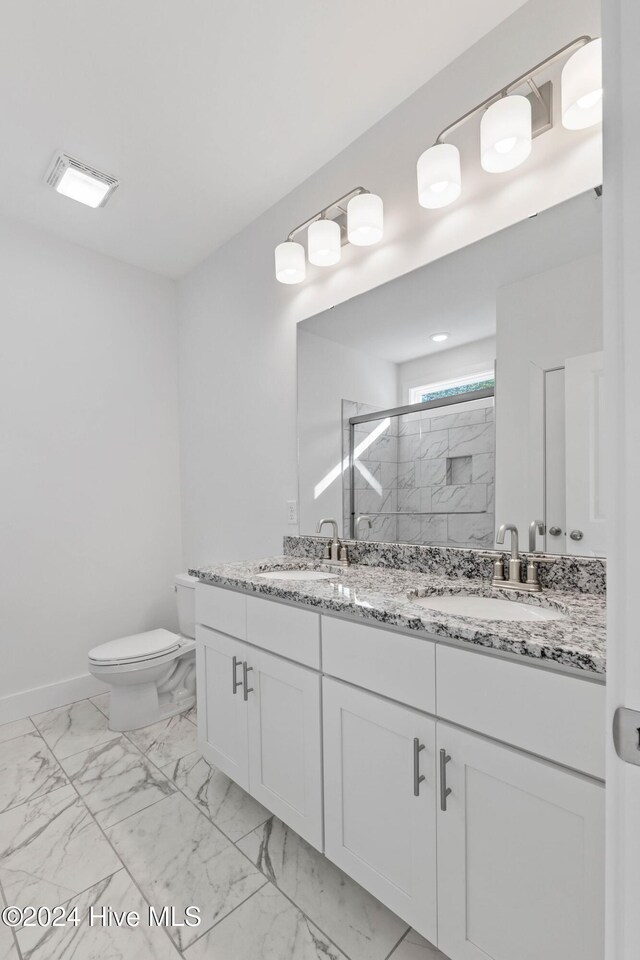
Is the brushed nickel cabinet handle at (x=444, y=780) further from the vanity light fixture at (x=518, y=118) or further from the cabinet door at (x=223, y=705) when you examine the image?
the vanity light fixture at (x=518, y=118)

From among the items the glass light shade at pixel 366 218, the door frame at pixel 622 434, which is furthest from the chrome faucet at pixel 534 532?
the glass light shade at pixel 366 218

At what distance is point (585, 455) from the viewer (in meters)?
1.26

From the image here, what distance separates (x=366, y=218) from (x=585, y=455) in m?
1.14

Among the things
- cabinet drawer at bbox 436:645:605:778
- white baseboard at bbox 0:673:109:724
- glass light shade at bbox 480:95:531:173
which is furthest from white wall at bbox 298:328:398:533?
white baseboard at bbox 0:673:109:724

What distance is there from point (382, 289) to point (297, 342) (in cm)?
51

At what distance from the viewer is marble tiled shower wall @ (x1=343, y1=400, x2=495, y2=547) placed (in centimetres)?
149

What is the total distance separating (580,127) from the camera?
1.21m

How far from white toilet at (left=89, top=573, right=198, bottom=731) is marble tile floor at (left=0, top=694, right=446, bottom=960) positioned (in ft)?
0.76

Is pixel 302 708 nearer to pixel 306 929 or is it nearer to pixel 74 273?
pixel 306 929

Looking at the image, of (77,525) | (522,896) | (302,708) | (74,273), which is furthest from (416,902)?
(74,273)

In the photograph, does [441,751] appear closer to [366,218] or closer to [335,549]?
[335,549]

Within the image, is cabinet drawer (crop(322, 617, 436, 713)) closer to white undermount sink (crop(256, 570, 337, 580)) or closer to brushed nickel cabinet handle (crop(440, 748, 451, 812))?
brushed nickel cabinet handle (crop(440, 748, 451, 812))

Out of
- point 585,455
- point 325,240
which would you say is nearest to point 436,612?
point 585,455

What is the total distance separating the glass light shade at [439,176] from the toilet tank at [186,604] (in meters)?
2.08
